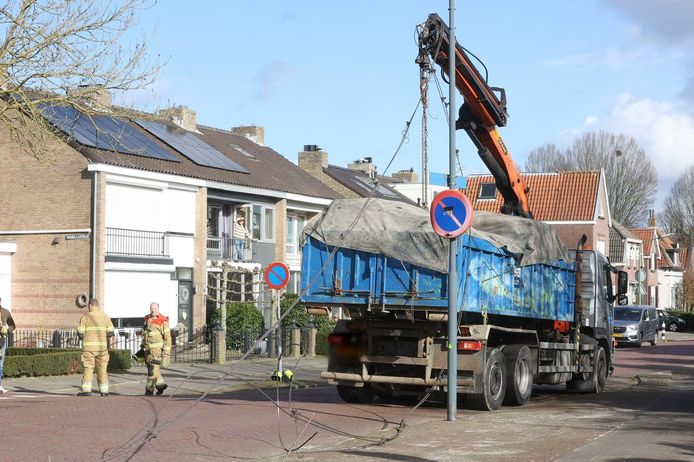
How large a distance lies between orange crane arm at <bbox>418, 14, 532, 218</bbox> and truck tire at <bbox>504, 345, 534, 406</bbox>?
15.4ft

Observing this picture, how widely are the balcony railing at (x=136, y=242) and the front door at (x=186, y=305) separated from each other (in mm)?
1657

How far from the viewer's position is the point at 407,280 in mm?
15070

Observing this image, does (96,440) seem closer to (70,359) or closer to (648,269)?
(70,359)

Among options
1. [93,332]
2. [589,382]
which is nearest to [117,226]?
[93,332]

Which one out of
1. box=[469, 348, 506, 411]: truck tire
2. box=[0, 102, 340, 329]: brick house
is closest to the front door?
box=[0, 102, 340, 329]: brick house

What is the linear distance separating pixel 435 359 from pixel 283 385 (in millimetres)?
7150

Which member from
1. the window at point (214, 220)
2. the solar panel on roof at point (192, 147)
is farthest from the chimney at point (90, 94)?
the window at point (214, 220)

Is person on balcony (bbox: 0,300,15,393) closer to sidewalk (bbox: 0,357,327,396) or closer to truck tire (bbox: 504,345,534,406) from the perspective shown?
sidewalk (bbox: 0,357,327,396)

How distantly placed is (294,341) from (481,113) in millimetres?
13292

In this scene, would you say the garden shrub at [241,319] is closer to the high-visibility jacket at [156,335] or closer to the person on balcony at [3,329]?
the person on balcony at [3,329]

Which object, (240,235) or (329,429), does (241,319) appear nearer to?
(240,235)

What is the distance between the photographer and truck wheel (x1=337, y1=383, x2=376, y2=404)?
664 inches

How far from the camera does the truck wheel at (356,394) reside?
1686 cm

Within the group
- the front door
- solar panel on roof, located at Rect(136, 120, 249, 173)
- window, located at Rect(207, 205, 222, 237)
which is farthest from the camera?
window, located at Rect(207, 205, 222, 237)
